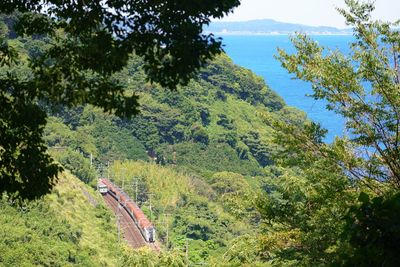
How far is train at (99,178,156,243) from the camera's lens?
1465 inches

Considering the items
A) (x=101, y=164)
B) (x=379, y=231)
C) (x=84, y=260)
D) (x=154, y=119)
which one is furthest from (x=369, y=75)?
(x=154, y=119)

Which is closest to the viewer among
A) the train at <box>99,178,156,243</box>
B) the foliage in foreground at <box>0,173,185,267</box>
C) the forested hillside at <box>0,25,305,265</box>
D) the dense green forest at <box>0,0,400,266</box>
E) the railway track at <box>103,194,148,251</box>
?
the dense green forest at <box>0,0,400,266</box>

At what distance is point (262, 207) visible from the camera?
31.6ft

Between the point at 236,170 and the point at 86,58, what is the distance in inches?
2120

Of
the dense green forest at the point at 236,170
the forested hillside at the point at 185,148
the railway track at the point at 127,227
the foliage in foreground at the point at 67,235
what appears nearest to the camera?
the dense green forest at the point at 236,170

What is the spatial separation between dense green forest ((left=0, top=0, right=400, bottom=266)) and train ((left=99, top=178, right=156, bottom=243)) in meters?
1.52

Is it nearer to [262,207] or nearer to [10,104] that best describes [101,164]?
[262,207]

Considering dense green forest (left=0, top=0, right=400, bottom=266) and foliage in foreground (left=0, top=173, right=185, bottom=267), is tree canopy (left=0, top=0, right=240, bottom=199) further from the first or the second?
foliage in foreground (left=0, top=173, right=185, bottom=267)

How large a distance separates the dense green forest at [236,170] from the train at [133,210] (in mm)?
1518

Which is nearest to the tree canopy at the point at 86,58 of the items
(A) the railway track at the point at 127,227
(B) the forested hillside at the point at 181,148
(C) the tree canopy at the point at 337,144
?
(C) the tree canopy at the point at 337,144

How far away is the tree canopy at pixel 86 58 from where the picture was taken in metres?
4.54

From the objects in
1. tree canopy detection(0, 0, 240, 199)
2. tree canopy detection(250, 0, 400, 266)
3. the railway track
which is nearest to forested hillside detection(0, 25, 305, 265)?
the railway track

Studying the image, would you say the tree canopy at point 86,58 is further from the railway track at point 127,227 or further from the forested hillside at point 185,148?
the railway track at point 127,227

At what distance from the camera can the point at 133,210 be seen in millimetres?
41062
